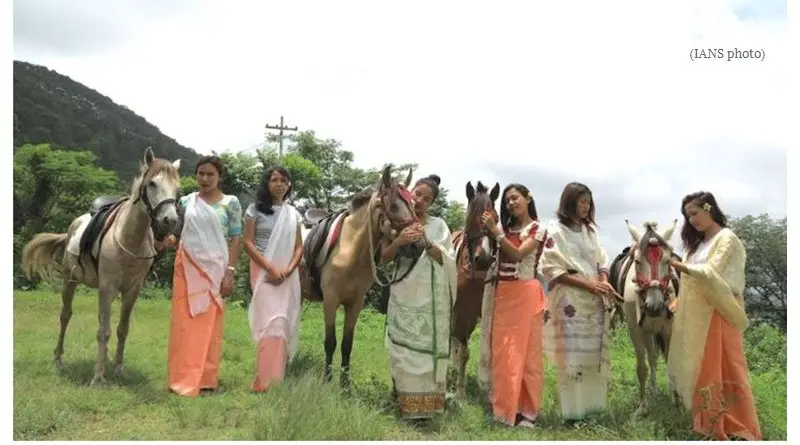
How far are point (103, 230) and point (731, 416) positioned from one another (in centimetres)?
595

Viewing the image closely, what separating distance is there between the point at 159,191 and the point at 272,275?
1.23m

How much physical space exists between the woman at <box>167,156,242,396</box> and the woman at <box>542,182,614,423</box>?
2.94 m

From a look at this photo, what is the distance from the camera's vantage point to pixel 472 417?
4.86m

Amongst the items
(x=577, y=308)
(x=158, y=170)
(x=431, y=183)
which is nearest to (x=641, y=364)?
(x=577, y=308)

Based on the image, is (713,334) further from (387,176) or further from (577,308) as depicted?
(387,176)

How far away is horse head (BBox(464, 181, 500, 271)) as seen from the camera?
4.83 m

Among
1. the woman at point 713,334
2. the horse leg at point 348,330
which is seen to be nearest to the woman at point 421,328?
the horse leg at point 348,330

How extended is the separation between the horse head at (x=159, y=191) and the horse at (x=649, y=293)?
404cm

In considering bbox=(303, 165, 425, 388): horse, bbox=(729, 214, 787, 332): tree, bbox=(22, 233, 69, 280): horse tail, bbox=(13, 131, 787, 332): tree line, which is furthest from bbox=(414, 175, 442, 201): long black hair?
bbox=(729, 214, 787, 332): tree

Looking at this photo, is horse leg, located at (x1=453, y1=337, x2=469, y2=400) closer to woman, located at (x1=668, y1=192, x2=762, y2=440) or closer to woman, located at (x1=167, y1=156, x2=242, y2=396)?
woman, located at (x1=668, y1=192, x2=762, y2=440)

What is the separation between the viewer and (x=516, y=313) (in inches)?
195

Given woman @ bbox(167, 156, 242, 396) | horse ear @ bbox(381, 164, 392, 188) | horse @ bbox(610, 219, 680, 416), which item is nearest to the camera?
horse ear @ bbox(381, 164, 392, 188)

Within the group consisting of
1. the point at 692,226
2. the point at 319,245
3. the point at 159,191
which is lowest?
the point at 319,245

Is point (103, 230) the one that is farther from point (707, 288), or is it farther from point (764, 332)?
point (764, 332)
